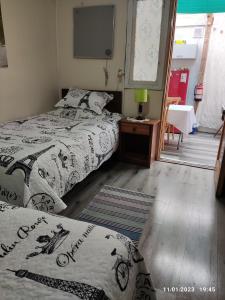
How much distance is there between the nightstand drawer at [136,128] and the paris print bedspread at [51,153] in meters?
0.15

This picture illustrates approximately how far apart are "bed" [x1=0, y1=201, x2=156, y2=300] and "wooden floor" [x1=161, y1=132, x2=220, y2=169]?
2701mm

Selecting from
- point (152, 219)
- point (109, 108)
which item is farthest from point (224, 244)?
point (109, 108)

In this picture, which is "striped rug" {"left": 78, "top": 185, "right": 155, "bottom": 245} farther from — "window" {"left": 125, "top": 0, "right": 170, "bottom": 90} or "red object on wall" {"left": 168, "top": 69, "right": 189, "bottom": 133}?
"red object on wall" {"left": 168, "top": 69, "right": 189, "bottom": 133}

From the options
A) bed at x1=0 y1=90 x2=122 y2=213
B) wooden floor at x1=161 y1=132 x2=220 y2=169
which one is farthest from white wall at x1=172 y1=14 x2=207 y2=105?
bed at x1=0 y1=90 x2=122 y2=213

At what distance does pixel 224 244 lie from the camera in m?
1.81

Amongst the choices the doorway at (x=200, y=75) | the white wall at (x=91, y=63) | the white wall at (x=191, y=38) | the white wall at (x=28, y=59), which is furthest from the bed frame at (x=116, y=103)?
the white wall at (x=191, y=38)

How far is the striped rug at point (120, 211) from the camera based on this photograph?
1.98 meters

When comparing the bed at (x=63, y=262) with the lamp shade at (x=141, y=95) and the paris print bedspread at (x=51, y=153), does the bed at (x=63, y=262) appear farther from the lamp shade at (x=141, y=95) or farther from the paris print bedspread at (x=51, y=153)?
the lamp shade at (x=141, y=95)

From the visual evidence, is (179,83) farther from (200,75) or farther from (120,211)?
(120,211)

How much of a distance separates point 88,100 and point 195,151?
2.06 metres

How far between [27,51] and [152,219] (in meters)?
2.66

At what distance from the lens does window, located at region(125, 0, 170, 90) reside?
297 cm

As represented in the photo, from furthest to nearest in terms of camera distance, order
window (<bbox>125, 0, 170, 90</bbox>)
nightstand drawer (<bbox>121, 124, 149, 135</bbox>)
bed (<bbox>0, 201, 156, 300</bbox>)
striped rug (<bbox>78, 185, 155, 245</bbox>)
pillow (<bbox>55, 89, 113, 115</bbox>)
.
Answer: pillow (<bbox>55, 89, 113, 115</bbox>), nightstand drawer (<bbox>121, 124, 149, 135</bbox>), window (<bbox>125, 0, 170, 90</bbox>), striped rug (<bbox>78, 185, 155, 245</bbox>), bed (<bbox>0, 201, 156, 300</bbox>)

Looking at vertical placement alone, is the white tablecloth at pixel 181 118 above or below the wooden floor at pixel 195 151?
above
